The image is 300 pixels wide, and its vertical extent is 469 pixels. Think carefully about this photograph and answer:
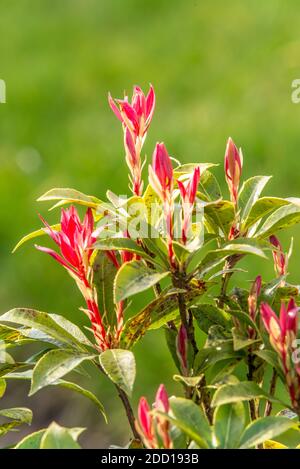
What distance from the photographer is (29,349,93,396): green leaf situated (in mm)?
1298

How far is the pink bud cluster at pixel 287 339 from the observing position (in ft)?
4.03

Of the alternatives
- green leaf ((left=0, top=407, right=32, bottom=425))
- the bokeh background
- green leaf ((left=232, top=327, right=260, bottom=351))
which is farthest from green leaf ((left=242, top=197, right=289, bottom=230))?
the bokeh background

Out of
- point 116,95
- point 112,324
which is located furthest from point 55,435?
point 116,95

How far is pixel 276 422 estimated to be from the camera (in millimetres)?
1190

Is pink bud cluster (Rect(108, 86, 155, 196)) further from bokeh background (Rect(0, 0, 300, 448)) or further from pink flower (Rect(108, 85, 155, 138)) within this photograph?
bokeh background (Rect(0, 0, 300, 448))

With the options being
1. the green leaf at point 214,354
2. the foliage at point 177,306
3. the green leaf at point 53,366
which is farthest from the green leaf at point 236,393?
the green leaf at point 53,366

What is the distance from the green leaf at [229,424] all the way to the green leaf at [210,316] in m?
0.26

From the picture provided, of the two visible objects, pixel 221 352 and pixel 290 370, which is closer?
pixel 290 370

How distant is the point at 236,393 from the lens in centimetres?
→ 121

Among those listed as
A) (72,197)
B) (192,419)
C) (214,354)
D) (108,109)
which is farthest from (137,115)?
(108,109)

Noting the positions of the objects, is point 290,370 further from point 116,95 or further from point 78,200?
point 116,95

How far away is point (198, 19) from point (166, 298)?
4.86 m

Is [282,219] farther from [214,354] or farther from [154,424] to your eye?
[154,424]

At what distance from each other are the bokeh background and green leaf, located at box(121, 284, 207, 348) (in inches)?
78.2
